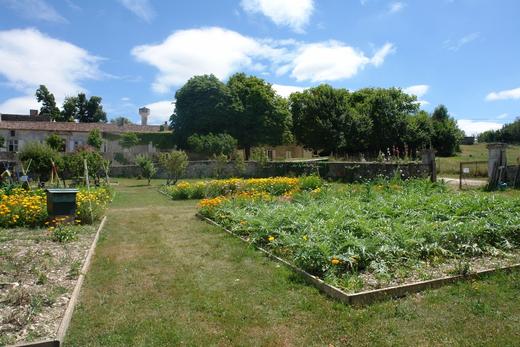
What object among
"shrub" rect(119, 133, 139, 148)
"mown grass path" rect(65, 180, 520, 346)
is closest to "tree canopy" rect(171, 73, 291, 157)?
"shrub" rect(119, 133, 139, 148)

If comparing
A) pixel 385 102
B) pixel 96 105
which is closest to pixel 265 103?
pixel 385 102

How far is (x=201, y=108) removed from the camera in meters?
42.2

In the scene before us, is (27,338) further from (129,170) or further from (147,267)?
(129,170)

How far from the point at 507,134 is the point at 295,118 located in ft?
102

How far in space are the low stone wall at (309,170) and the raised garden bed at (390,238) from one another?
7735 millimetres

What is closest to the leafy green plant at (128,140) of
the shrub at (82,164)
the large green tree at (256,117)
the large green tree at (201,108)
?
the large green tree at (201,108)

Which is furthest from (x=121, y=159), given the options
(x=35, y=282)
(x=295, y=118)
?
(x=35, y=282)

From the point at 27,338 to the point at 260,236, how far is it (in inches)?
179

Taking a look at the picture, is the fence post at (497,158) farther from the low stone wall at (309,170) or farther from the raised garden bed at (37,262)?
the raised garden bed at (37,262)

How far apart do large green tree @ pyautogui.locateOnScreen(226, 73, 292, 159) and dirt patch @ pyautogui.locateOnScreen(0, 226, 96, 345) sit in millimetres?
35340

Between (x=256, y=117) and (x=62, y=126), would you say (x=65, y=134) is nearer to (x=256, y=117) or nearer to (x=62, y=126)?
(x=62, y=126)

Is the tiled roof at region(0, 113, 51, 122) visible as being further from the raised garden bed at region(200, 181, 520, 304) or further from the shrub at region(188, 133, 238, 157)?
the raised garden bed at region(200, 181, 520, 304)

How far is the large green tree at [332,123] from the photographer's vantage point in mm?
41469

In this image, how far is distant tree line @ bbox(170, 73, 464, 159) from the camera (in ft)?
138
